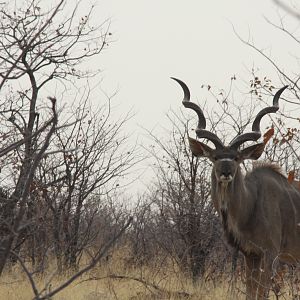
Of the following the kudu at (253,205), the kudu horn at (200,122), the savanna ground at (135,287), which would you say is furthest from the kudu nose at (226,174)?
the savanna ground at (135,287)

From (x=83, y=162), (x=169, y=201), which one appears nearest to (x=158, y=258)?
(x=169, y=201)

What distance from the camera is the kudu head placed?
591 centimetres

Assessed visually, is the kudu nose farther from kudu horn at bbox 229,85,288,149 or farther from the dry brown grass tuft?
the dry brown grass tuft

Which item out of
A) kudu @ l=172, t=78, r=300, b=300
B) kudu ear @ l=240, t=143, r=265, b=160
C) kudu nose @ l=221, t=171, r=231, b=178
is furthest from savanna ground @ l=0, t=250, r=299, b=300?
kudu ear @ l=240, t=143, r=265, b=160

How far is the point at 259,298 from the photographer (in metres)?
5.63

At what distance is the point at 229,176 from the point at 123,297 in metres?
1.32

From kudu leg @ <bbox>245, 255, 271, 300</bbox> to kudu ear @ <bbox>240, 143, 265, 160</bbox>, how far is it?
2.98 ft

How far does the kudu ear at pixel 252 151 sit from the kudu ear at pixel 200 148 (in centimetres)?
29

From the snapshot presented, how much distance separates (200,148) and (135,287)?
1374 millimetres

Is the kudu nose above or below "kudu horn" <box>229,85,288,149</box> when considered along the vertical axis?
below

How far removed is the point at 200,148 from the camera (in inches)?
252

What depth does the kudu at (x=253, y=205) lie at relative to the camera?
19.4 feet

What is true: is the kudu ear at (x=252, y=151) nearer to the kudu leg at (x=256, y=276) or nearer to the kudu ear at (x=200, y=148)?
the kudu ear at (x=200, y=148)

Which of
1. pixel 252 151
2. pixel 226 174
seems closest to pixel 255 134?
pixel 252 151
